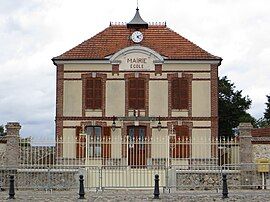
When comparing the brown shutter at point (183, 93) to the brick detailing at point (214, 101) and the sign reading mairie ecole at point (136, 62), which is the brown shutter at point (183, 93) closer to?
the brick detailing at point (214, 101)

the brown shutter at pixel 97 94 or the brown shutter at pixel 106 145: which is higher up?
the brown shutter at pixel 97 94

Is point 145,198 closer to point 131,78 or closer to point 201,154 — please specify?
point 201,154

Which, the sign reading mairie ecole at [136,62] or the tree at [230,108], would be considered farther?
the tree at [230,108]

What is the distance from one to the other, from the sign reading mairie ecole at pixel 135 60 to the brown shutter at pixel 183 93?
1781 mm

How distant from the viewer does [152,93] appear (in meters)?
35.3

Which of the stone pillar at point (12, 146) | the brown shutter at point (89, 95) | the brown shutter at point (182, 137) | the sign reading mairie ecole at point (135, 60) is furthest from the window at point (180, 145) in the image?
the stone pillar at point (12, 146)

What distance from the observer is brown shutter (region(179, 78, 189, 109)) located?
115ft

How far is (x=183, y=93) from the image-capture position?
115 feet

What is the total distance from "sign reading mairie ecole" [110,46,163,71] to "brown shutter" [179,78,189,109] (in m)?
1.78

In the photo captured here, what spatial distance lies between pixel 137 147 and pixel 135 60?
5032mm

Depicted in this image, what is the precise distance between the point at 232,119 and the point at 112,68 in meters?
19.4

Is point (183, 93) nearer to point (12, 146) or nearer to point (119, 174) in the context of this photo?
point (119, 174)

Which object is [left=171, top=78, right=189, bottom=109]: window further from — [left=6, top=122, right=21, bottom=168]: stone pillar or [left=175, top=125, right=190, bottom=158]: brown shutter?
[left=6, top=122, right=21, bottom=168]: stone pillar

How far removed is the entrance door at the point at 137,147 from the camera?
32156 mm
